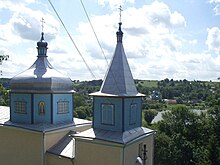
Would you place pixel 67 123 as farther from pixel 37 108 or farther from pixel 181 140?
pixel 181 140

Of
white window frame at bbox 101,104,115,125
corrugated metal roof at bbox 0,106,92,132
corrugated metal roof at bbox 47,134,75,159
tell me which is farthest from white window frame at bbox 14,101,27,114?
white window frame at bbox 101,104,115,125

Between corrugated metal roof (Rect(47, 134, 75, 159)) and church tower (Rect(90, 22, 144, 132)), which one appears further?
corrugated metal roof (Rect(47, 134, 75, 159))

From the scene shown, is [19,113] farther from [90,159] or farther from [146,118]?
[146,118]

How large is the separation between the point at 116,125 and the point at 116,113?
0.50 meters

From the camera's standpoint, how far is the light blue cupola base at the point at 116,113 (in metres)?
11.7

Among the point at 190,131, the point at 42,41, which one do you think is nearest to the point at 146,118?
the point at 190,131

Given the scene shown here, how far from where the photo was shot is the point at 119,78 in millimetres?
12211

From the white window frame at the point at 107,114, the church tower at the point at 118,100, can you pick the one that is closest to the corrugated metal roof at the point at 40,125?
the church tower at the point at 118,100

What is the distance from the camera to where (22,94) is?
14047 mm

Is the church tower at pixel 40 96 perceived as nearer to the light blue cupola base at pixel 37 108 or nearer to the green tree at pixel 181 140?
the light blue cupola base at pixel 37 108

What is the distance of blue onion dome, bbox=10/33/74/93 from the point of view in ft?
45.5

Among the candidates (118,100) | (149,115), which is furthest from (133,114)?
(149,115)

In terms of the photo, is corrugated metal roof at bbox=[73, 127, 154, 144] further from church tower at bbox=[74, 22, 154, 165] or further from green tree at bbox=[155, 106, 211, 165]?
green tree at bbox=[155, 106, 211, 165]

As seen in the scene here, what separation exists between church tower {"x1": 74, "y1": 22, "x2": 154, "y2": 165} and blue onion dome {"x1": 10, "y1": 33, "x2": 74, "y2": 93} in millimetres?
2735
